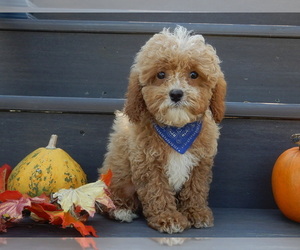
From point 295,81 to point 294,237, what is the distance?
3.16 ft

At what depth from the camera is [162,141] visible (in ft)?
6.00

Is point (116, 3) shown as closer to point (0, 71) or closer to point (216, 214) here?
point (0, 71)

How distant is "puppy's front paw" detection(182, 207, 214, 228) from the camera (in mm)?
1816

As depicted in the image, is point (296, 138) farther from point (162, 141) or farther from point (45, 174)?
point (45, 174)

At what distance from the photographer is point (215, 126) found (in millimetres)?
1941

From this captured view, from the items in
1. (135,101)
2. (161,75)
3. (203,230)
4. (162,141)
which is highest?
(161,75)

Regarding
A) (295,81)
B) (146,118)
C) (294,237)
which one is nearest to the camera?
(294,237)

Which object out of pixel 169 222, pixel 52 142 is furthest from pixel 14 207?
pixel 169 222

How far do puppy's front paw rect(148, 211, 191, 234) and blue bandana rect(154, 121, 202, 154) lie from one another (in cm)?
25

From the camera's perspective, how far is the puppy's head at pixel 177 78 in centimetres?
169

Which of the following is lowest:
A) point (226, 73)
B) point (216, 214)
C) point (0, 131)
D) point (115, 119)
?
point (216, 214)

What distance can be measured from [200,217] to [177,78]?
565 millimetres

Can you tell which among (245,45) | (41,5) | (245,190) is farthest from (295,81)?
(41,5)

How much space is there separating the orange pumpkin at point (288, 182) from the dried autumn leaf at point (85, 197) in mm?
739
